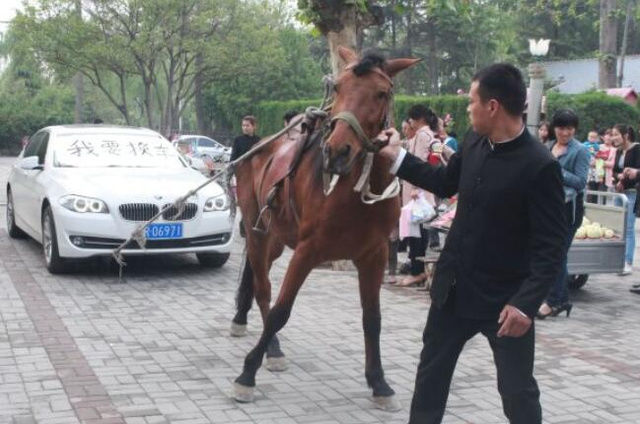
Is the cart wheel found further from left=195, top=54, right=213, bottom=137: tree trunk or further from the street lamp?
left=195, top=54, right=213, bottom=137: tree trunk

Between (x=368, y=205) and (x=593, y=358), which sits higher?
(x=368, y=205)

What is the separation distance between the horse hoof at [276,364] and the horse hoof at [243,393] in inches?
29.5

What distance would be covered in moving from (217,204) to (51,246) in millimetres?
1935

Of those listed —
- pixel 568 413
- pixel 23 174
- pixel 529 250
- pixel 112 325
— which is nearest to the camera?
pixel 529 250

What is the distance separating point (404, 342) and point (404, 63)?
287cm

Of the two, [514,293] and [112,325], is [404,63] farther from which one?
[112,325]

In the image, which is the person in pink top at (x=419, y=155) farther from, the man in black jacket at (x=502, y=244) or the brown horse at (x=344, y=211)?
the man in black jacket at (x=502, y=244)

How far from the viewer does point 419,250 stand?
395 inches

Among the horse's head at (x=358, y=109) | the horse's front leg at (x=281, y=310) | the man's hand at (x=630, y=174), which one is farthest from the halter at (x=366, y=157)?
the man's hand at (x=630, y=174)

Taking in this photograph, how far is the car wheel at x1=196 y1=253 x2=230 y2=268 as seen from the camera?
34.6ft

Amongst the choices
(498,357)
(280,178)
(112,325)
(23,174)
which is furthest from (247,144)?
(498,357)

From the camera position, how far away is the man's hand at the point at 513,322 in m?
3.57

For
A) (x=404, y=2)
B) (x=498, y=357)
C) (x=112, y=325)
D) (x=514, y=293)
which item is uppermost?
(x=404, y=2)

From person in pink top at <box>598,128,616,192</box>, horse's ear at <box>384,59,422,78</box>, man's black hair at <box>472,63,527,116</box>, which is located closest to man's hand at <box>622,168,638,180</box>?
person in pink top at <box>598,128,616,192</box>
